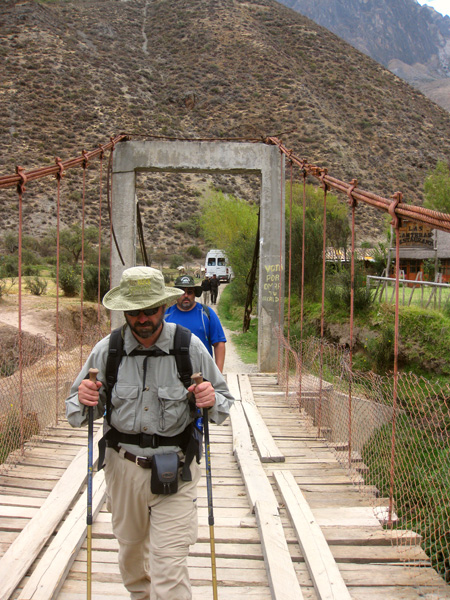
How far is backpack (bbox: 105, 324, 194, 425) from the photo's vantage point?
2.44 metres

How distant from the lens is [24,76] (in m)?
35.3

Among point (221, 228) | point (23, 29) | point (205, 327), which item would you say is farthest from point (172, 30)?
point (205, 327)

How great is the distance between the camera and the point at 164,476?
2.29 metres

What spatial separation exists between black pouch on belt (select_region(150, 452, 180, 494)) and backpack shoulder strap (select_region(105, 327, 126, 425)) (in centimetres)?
31

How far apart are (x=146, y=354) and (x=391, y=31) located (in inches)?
5590

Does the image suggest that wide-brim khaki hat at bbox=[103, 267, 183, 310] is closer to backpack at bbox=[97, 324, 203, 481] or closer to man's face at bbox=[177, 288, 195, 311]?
backpack at bbox=[97, 324, 203, 481]

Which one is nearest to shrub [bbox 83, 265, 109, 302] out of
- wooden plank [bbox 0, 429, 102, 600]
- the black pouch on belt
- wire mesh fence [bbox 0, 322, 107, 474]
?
wire mesh fence [bbox 0, 322, 107, 474]

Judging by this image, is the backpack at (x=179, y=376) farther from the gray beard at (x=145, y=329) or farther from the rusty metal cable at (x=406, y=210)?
the rusty metal cable at (x=406, y=210)

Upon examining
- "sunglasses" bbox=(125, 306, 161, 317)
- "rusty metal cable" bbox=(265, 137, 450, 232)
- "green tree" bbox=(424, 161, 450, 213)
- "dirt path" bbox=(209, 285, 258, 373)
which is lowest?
"dirt path" bbox=(209, 285, 258, 373)

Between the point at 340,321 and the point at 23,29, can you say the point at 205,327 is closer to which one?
the point at 340,321

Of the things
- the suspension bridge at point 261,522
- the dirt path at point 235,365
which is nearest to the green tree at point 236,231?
the dirt path at point 235,365

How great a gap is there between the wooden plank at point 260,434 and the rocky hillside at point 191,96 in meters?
23.8

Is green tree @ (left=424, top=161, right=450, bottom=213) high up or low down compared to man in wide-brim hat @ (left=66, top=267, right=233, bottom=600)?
up

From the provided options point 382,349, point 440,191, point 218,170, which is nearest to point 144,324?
point 218,170
